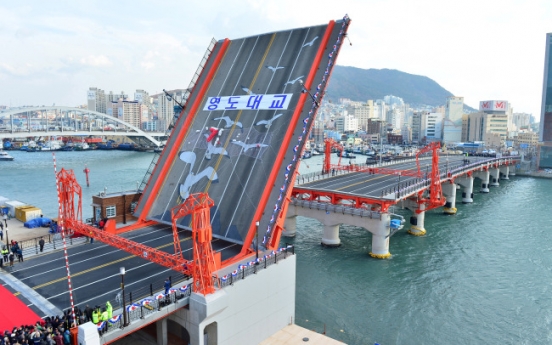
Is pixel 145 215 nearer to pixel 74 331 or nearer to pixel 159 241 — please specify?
pixel 159 241

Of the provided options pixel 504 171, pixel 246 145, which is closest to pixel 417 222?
pixel 246 145

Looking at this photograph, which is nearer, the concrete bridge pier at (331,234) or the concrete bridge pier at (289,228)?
the concrete bridge pier at (331,234)

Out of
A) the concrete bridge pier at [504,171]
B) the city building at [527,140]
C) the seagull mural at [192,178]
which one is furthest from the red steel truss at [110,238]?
the city building at [527,140]

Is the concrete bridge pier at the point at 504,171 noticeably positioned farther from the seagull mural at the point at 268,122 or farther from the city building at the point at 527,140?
the seagull mural at the point at 268,122

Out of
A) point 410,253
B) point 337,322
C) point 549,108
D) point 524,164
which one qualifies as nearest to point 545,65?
point 549,108

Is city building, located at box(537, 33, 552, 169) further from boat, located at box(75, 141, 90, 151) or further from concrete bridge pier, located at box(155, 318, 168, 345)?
boat, located at box(75, 141, 90, 151)
